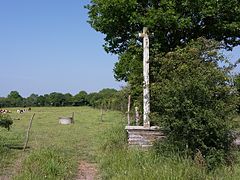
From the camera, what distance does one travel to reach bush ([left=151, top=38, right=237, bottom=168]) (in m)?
10.2

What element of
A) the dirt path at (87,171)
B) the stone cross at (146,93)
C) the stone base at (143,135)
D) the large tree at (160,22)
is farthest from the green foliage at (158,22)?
the dirt path at (87,171)

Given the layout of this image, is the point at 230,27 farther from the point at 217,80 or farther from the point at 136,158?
the point at 136,158

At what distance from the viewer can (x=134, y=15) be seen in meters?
20.2

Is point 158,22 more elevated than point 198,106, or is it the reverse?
point 158,22

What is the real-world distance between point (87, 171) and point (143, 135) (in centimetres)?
234

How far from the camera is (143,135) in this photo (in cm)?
1244

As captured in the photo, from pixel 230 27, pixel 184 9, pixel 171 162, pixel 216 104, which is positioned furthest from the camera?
pixel 230 27

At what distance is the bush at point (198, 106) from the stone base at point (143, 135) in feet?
4.13

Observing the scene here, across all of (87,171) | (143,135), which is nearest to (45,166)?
(87,171)

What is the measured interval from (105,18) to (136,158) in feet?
40.8

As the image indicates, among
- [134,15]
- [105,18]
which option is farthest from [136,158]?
[105,18]

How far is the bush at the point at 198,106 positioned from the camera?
10211 mm

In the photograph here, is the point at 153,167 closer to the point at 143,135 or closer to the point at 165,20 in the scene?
the point at 143,135

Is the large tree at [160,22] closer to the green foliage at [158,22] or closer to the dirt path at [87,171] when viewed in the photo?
the green foliage at [158,22]
